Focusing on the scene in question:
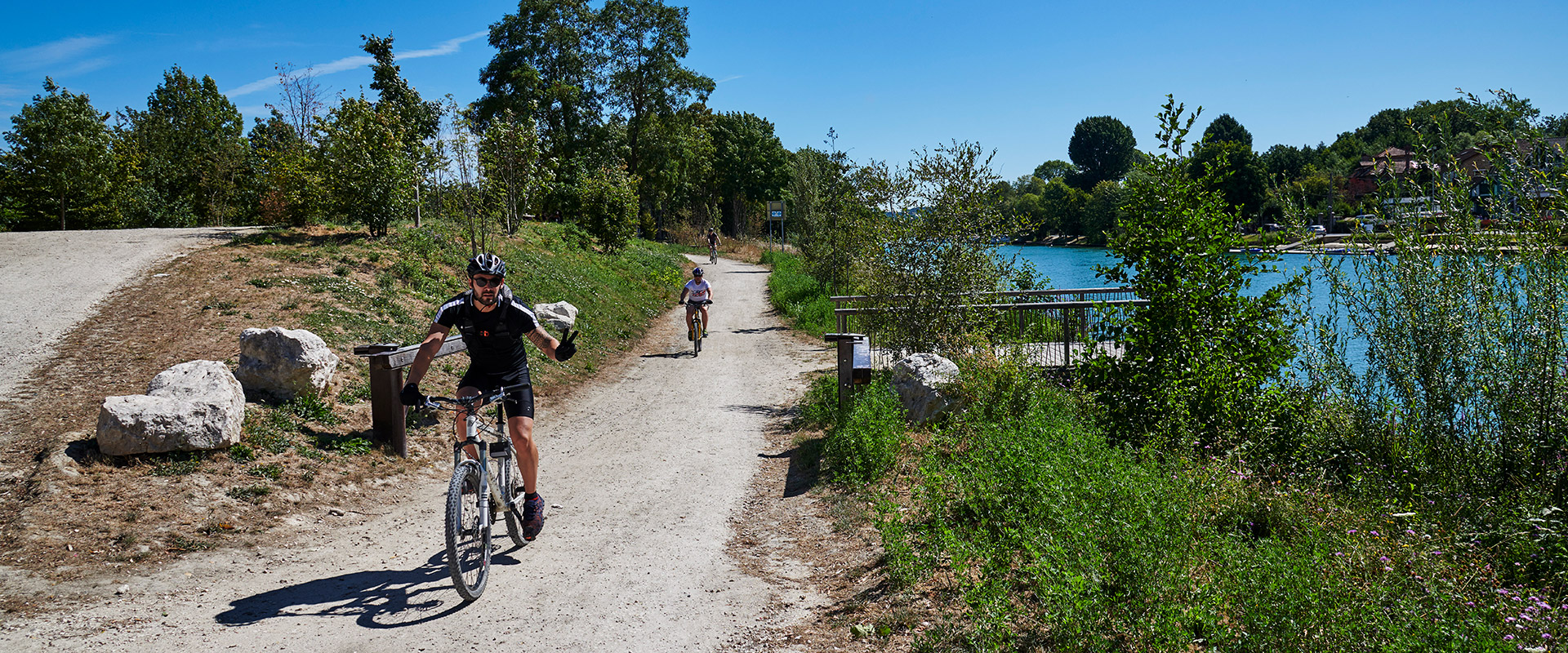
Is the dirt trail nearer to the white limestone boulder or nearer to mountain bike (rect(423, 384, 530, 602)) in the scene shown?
mountain bike (rect(423, 384, 530, 602))

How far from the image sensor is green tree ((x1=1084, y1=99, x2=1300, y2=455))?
6.80 metres

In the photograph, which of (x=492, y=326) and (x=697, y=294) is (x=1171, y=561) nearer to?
(x=492, y=326)

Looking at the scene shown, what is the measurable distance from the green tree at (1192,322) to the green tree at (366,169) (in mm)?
14046

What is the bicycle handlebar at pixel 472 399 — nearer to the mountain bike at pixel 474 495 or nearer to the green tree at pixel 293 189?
the mountain bike at pixel 474 495

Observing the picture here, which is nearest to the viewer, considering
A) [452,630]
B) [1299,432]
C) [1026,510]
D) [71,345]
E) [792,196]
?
[452,630]

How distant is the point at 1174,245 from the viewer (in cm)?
697

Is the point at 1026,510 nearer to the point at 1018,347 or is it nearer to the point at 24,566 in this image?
the point at 1018,347

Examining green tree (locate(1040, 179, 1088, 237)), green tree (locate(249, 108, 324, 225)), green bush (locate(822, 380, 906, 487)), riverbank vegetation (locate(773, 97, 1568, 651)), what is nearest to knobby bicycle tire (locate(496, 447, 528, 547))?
riverbank vegetation (locate(773, 97, 1568, 651))

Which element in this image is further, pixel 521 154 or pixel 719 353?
pixel 521 154

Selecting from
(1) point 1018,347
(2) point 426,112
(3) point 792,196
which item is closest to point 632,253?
(3) point 792,196

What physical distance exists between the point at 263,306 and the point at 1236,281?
11350mm

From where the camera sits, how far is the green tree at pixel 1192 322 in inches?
268

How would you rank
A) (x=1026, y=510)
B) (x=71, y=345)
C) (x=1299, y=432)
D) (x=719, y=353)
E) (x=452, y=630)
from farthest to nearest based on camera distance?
(x=719, y=353)
(x=71, y=345)
(x=1299, y=432)
(x=1026, y=510)
(x=452, y=630)

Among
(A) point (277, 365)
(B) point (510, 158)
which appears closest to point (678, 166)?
(B) point (510, 158)
